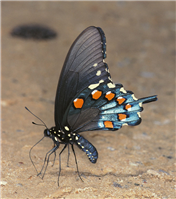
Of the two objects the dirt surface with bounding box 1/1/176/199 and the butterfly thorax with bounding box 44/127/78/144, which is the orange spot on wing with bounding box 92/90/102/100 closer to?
the butterfly thorax with bounding box 44/127/78/144

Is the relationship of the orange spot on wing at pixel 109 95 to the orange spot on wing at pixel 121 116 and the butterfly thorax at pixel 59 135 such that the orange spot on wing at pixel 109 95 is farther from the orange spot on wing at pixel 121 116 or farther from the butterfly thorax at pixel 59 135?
the butterfly thorax at pixel 59 135

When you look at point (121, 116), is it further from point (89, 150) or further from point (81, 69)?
point (81, 69)

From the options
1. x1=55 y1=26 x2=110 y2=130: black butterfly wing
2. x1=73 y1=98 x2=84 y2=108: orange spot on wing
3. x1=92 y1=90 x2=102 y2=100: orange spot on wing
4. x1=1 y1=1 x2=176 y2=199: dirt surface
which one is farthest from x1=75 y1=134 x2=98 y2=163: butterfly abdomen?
x1=92 y1=90 x2=102 y2=100: orange spot on wing

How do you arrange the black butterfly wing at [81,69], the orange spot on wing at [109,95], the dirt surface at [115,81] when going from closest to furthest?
the dirt surface at [115,81]
the black butterfly wing at [81,69]
the orange spot on wing at [109,95]

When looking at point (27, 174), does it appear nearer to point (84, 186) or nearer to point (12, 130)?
point (84, 186)

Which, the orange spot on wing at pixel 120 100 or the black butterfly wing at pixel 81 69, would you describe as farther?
the orange spot on wing at pixel 120 100

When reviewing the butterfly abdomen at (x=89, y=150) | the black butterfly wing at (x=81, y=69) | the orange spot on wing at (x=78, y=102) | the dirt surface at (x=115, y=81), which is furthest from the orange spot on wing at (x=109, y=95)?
the dirt surface at (x=115, y=81)

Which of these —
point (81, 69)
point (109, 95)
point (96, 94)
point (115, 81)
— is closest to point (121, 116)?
point (109, 95)
